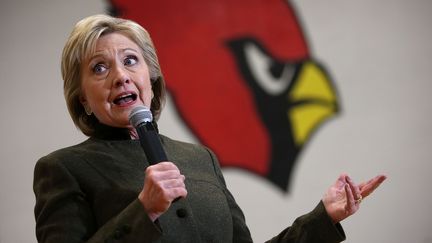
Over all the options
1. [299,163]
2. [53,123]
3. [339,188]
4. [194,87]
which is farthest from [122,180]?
[299,163]

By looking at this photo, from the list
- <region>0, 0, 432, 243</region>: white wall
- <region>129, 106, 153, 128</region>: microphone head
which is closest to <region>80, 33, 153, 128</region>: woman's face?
<region>129, 106, 153, 128</region>: microphone head

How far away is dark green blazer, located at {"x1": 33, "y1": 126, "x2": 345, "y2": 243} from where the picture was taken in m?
1.14

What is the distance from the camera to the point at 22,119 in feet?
7.27

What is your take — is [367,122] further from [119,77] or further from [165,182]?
[165,182]

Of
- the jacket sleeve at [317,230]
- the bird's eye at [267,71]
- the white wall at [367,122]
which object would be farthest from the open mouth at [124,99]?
the bird's eye at [267,71]

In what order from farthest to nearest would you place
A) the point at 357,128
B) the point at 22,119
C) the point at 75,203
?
the point at 357,128, the point at 22,119, the point at 75,203

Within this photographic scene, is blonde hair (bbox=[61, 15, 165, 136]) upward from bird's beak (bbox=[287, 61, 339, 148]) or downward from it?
upward

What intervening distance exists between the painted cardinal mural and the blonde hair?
103 centimetres

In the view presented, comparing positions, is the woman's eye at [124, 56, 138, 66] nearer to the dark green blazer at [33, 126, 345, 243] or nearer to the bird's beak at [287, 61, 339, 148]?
the dark green blazer at [33, 126, 345, 243]

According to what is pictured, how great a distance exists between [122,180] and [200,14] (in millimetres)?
1361

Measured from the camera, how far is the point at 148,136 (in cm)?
106

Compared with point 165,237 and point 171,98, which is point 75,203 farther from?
point 171,98

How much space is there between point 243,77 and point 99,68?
4.20ft

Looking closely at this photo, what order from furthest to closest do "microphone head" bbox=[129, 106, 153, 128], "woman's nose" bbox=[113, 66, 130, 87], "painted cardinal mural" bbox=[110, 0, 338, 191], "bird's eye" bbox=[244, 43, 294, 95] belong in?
"bird's eye" bbox=[244, 43, 294, 95] < "painted cardinal mural" bbox=[110, 0, 338, 191] < "woman's nose" bbox=[113, 66, 130, 87] < "microphone head" bbox=[129, 106, 153, 128]
